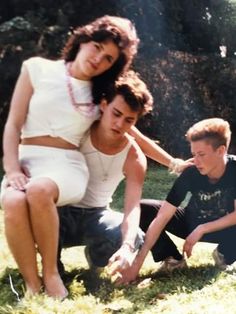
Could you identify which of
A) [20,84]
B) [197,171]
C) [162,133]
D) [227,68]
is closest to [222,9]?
[227,68]

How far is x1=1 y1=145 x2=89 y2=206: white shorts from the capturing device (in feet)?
8.63

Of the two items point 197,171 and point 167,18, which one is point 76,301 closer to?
point 197,171

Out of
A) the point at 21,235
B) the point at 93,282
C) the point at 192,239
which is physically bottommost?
the point at 93,282

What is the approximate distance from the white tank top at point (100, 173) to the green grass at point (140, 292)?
0.37 meters

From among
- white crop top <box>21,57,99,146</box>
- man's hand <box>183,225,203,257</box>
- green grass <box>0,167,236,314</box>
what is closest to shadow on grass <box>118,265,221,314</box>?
green grass <box>0,167,236,314</box>

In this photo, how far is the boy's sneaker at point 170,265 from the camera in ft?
10.3

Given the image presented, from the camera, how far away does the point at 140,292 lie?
9.14 feet

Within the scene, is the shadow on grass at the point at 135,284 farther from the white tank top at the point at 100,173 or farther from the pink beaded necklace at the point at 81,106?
the pink beaded necklace at the point at 81,106

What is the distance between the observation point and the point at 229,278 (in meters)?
2.83

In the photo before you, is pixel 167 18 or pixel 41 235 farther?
pixel 167 18

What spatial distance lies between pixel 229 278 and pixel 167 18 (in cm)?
515

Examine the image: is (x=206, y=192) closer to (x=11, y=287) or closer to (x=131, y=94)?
(x=131, y=94)

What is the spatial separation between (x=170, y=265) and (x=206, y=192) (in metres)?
0.41

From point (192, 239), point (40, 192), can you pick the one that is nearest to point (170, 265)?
point (192, 239)
